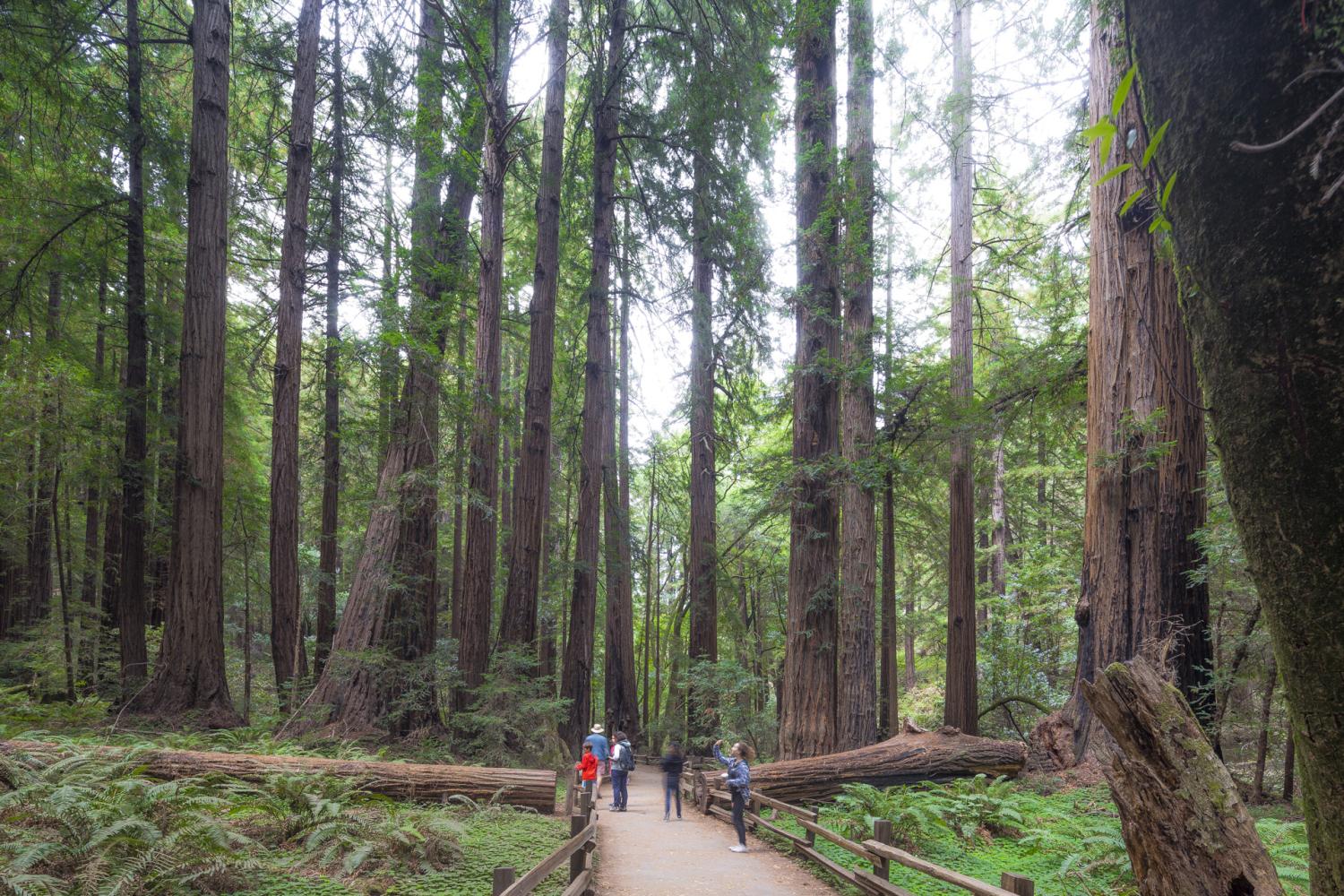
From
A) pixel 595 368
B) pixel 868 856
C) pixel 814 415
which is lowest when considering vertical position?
pixel 868 856

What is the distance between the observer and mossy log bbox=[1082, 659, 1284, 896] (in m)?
2.90

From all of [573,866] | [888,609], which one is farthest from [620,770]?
[888,609]

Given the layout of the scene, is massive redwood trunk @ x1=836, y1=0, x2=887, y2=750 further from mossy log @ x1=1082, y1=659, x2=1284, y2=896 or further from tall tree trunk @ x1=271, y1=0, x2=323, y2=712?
tall tree trunk @ x1=271, y1=0, x2=323, y2=712

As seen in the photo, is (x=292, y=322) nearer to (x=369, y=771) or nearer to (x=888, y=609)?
(x=369, y=771)

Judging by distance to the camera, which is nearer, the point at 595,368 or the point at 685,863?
the point at 685,863

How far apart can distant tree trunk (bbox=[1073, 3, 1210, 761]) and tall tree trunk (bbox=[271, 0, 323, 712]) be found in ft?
40.5

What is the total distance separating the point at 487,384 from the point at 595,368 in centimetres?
401

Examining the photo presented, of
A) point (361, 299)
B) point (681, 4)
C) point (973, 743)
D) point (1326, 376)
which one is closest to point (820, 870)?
point (973, 743)

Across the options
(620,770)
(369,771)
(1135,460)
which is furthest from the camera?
(620,770)

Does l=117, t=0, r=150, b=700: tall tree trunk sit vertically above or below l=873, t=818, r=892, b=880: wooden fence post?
above

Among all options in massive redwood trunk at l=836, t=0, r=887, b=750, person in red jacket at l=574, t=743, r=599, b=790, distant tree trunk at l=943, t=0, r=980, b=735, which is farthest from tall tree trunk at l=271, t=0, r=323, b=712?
distant tree trunk at l=943, t=0, r=980, b=735

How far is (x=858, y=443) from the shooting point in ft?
45.3

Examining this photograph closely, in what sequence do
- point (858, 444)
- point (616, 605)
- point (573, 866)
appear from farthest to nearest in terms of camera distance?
point (616, 605) < point (858, 444) < point (573, 866)

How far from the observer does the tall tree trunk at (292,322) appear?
40.1 ft
